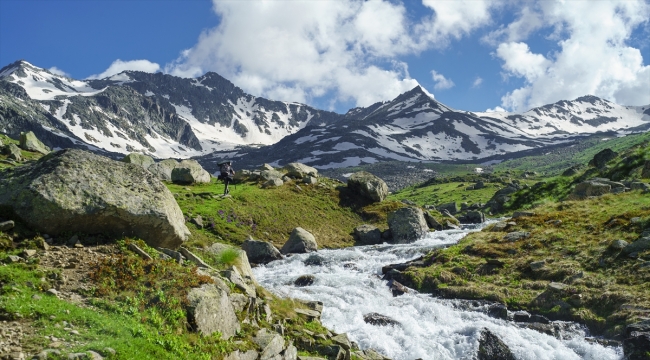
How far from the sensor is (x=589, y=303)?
20.1 meters

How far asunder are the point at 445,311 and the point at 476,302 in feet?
6.83

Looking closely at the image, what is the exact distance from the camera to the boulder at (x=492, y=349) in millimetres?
17250

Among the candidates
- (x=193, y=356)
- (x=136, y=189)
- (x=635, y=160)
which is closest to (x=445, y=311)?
(x=193, y=356)

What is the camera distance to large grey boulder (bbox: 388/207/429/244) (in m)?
44.9

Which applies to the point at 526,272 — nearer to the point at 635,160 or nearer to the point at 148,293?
the point at 148,293

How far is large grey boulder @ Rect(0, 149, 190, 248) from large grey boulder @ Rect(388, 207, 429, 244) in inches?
1254

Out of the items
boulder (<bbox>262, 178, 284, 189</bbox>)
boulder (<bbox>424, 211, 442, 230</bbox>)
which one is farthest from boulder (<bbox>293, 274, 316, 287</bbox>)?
boulder (<bbox>262, 178, 284, 189</bbox>)

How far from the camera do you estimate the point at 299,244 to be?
131 feet

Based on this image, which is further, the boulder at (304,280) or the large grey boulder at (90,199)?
the boulder at (304,280)

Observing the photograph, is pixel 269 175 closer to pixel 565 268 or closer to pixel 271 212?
pixel 271 212

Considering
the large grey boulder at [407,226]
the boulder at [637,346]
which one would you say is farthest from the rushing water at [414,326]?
the large grey boulder at [407,226]

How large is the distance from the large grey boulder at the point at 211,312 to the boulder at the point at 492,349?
11245 mm

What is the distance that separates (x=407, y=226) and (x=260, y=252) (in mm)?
18152

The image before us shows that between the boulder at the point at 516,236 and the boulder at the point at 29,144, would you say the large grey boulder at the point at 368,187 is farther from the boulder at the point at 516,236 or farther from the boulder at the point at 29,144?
the boulder at the point at 29,144
